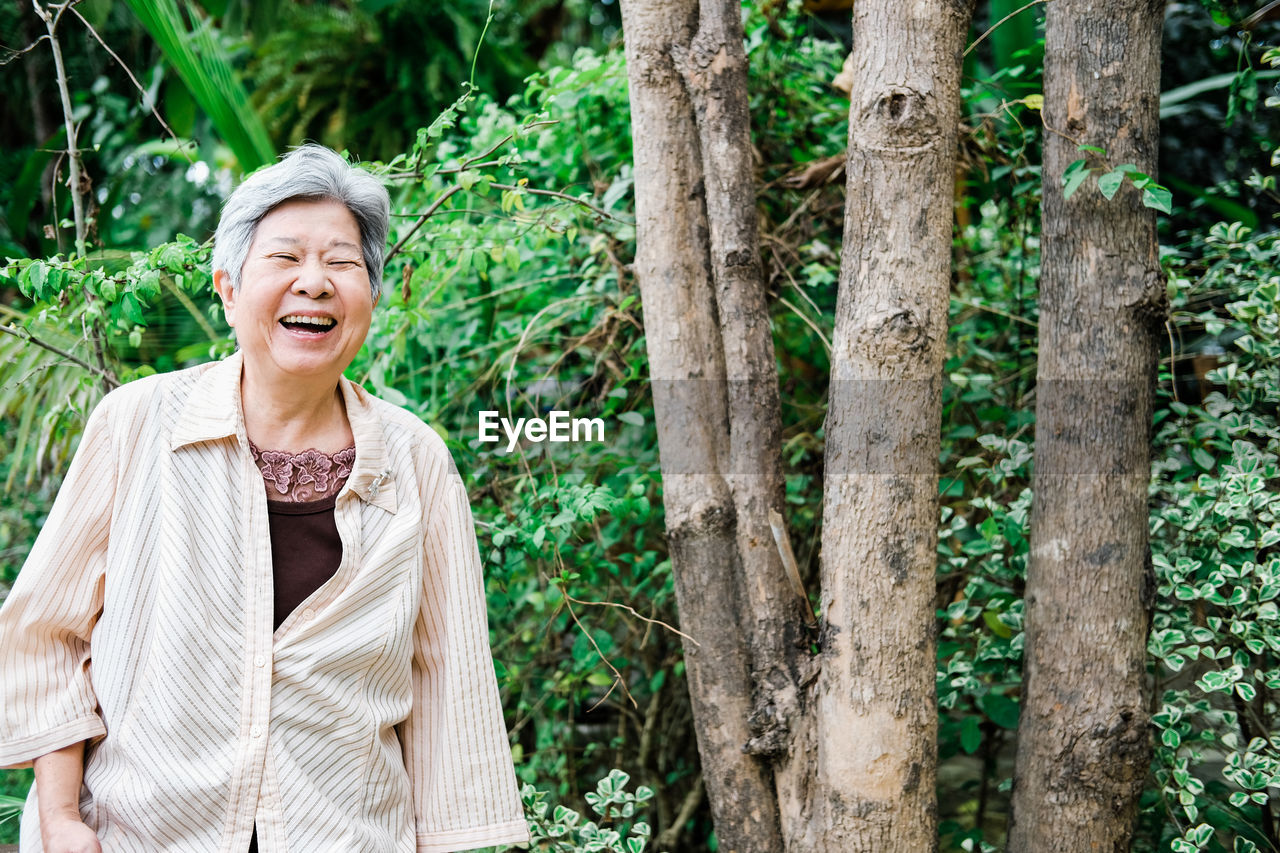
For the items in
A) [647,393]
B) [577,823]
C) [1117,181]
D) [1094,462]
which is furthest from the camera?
[647,393]

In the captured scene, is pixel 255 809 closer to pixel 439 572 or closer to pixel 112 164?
pixel 439 572

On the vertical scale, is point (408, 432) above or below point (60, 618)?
above

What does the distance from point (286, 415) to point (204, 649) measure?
1.18 feet

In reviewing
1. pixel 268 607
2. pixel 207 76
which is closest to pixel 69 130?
pixel 207 76

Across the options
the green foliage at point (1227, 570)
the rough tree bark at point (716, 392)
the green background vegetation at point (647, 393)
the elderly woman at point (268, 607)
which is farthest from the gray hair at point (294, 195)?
the green foliage at point (1227, 570)

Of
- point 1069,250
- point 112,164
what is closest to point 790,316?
point 1069,250

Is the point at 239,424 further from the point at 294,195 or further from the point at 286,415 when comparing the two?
the point at 294,195

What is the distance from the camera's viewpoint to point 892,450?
1560 millimetres

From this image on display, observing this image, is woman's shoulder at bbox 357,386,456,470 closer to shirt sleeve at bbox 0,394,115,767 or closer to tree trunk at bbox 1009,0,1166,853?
shirt sleeve at bbox 0,394,115,767

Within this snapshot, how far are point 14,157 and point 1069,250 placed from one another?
5.28 m

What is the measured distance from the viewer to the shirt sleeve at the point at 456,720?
4.84ft

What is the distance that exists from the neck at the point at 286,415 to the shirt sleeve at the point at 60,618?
20 centimetres

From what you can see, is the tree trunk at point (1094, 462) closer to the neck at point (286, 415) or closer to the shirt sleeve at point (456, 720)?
the shirt sleeve at point (456, 720)

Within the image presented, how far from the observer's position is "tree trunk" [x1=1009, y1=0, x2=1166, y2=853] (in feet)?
5.32
